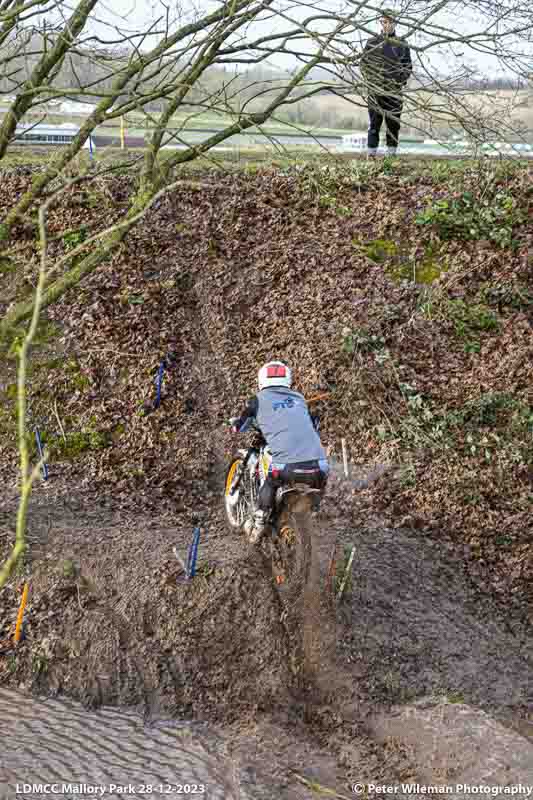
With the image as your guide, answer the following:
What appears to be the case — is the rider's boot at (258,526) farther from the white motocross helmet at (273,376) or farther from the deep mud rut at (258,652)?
the white motocross helmet at (273,376)

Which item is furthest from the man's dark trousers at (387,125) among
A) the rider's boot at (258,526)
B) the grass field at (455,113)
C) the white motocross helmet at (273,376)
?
the rider's boot at (258,526)

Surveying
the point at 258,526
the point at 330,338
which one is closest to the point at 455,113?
the point at 258,526

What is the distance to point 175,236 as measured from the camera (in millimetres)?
14211

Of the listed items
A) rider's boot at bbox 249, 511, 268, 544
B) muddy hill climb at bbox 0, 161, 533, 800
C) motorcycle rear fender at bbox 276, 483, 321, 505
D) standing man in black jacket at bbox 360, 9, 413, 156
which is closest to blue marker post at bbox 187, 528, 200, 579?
muddy hill climb at bbox 0, 161, 533, 800

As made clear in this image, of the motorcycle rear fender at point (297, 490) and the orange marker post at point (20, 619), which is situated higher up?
the motorcycle rear fender at point (297, 490)

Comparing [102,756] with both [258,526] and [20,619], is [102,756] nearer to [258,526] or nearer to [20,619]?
[20,619]

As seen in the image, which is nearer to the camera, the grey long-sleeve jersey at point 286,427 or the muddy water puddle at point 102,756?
the muddy water puddle at point 102,756

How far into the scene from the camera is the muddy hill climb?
22.3 feet

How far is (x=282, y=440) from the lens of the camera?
315 inches

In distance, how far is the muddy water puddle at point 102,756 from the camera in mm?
5531

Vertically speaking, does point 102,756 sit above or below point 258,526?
below

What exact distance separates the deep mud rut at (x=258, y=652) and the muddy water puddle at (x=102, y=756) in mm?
198

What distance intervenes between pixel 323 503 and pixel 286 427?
2918 millimetres

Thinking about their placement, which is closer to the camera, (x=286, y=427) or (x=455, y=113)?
(x=455, y=113)
